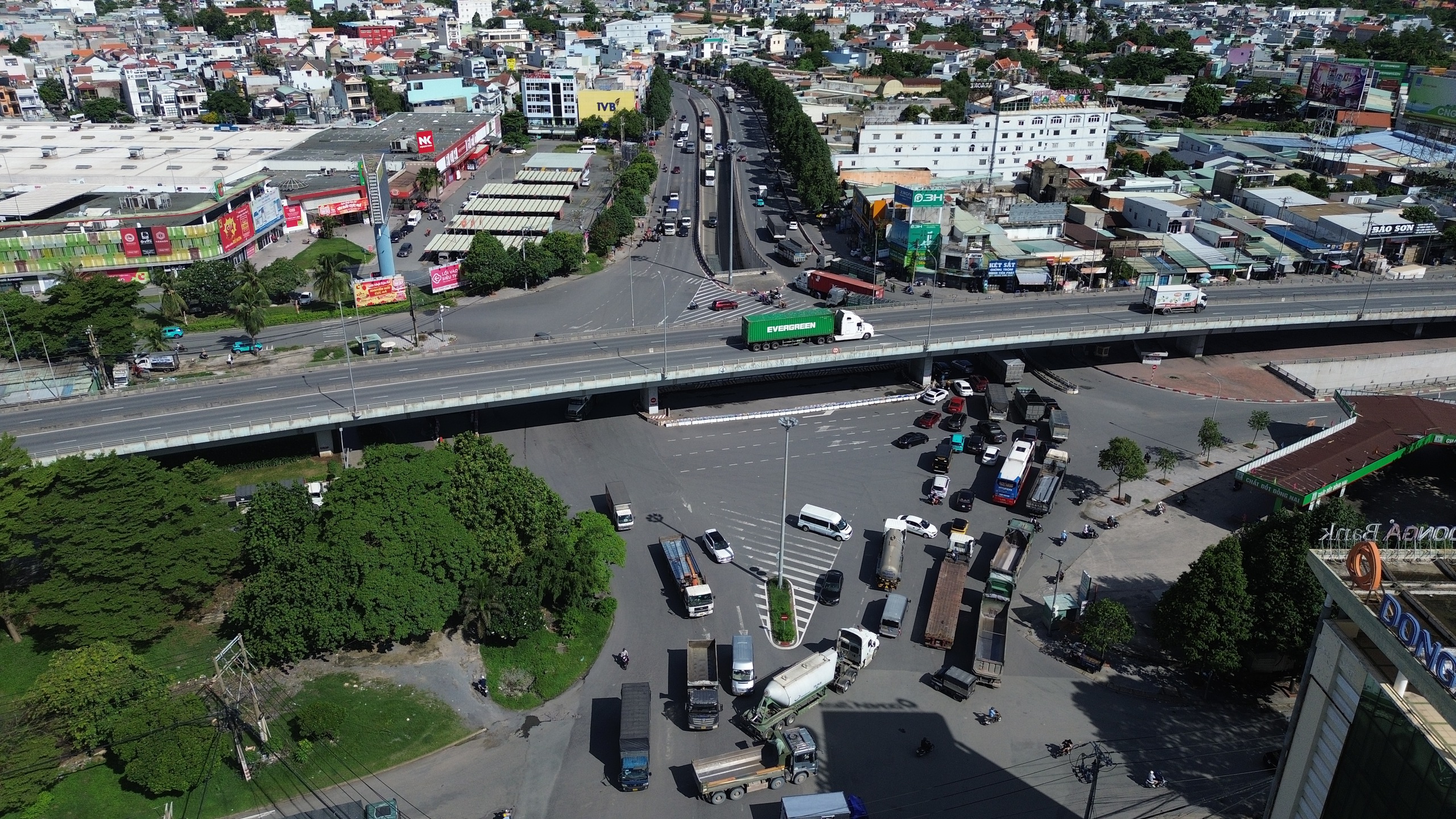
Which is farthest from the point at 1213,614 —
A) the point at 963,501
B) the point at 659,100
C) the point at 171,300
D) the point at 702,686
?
the point at 659,100

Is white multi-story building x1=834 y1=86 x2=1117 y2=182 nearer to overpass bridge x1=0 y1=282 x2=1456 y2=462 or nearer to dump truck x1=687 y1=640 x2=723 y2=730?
overpass bridge x1=0 y1=282 x2=1456 y2=462

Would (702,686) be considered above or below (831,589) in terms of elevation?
above

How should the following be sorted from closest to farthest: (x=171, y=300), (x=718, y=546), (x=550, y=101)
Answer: (x=718, y=546)
(x=171, y=300)
(x=550, y=101)

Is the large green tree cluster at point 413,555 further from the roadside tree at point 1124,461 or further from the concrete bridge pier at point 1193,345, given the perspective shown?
the concrete bridge pier at point 1193,345

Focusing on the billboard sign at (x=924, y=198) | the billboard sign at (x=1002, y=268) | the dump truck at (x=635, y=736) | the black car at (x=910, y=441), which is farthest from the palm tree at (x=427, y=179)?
the dump truck at (x=635, y=736)

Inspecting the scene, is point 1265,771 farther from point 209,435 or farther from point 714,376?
point 209,435

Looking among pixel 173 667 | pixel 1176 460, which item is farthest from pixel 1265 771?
pixel 173 667

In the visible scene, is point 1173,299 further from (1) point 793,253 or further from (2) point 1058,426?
(1) point 793,253
